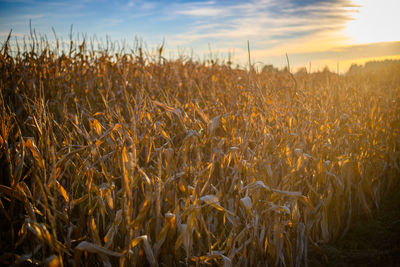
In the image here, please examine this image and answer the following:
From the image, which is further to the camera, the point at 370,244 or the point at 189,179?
the point at 370,244

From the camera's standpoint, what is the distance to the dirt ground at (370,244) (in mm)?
2020

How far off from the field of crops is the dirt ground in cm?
11

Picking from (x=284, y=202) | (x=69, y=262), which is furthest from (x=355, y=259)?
(x=69, y=262)

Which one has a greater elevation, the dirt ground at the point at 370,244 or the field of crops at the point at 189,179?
the field of crops at the point at 189,179

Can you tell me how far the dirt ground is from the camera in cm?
202

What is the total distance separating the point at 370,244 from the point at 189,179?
5.40 ft

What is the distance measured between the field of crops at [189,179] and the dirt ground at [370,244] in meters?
0.11

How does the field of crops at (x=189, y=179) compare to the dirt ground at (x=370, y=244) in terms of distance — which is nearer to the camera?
the field of crops at (x=189, y=179)

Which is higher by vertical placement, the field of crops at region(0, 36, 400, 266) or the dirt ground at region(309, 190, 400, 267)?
the field of crops at region(0, 36, 400, 266)

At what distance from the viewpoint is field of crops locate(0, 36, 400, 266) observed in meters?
1.56

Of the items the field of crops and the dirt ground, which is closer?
the field of crops

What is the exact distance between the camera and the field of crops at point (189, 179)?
156cm

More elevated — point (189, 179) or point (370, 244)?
point (189, 179)

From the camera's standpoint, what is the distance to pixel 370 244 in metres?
2.25
